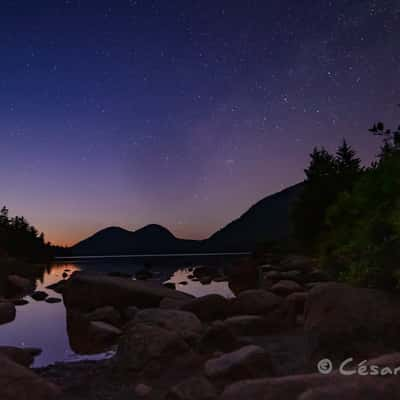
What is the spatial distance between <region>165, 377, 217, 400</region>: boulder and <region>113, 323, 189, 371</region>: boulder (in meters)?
2.12

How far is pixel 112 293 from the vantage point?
20438mm

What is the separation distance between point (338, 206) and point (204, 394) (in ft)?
23.6

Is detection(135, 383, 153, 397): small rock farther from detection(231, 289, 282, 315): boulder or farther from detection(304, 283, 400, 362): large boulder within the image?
detection(231, 289, 282, 315): boulder

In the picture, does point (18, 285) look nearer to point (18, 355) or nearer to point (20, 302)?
point (20, 302)

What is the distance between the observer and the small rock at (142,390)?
26.9 feet

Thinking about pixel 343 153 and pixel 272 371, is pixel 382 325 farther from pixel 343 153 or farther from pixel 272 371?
pixel 343 153

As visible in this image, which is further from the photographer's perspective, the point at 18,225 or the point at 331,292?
the point at 18,225

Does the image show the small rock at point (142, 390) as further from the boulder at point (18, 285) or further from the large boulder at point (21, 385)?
the boulder at point (18, 285)

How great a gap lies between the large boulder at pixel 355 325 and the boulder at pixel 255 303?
22.1 feet

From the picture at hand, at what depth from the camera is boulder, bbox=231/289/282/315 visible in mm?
15742

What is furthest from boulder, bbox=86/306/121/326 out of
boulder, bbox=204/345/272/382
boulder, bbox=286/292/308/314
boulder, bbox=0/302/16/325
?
boulder, bbox=204/345/272/382

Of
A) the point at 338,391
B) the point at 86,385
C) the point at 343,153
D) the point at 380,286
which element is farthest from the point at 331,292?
the point at 343,153

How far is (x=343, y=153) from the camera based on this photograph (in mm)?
45531

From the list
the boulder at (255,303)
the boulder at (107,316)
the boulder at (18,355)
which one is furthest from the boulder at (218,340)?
the boulder at (107,316)
